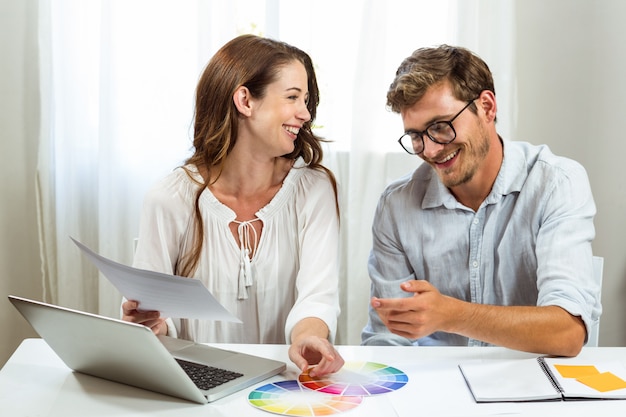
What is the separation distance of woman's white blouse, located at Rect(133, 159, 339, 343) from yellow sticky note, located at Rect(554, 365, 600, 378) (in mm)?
631

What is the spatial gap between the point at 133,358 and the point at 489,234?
3.32ft

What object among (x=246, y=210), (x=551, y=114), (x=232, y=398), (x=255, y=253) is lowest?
(x=232, y=398)

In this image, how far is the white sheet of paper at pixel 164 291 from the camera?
139 cm

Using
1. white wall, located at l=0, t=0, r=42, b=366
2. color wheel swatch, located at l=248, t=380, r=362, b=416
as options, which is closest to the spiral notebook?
color wheel swatch, located at l=248, t=380, r=362, b=416

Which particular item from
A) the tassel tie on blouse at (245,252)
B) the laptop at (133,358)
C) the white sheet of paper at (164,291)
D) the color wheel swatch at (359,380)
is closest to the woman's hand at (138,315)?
the white sheet of paper at (164,291)

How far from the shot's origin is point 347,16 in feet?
10.2

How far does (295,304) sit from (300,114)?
497mm

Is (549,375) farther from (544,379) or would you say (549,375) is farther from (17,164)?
(17,164)

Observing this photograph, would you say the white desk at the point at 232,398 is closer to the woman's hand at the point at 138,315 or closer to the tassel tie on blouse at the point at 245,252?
the woman's hand at the point at 138,315

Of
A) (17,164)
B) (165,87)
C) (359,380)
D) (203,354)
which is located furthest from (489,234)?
(17,164)

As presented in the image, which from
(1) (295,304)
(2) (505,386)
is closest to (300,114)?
(1) (295,304)

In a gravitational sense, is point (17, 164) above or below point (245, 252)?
above

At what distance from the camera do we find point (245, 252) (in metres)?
2.03

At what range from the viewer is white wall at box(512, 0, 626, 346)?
123 inches
